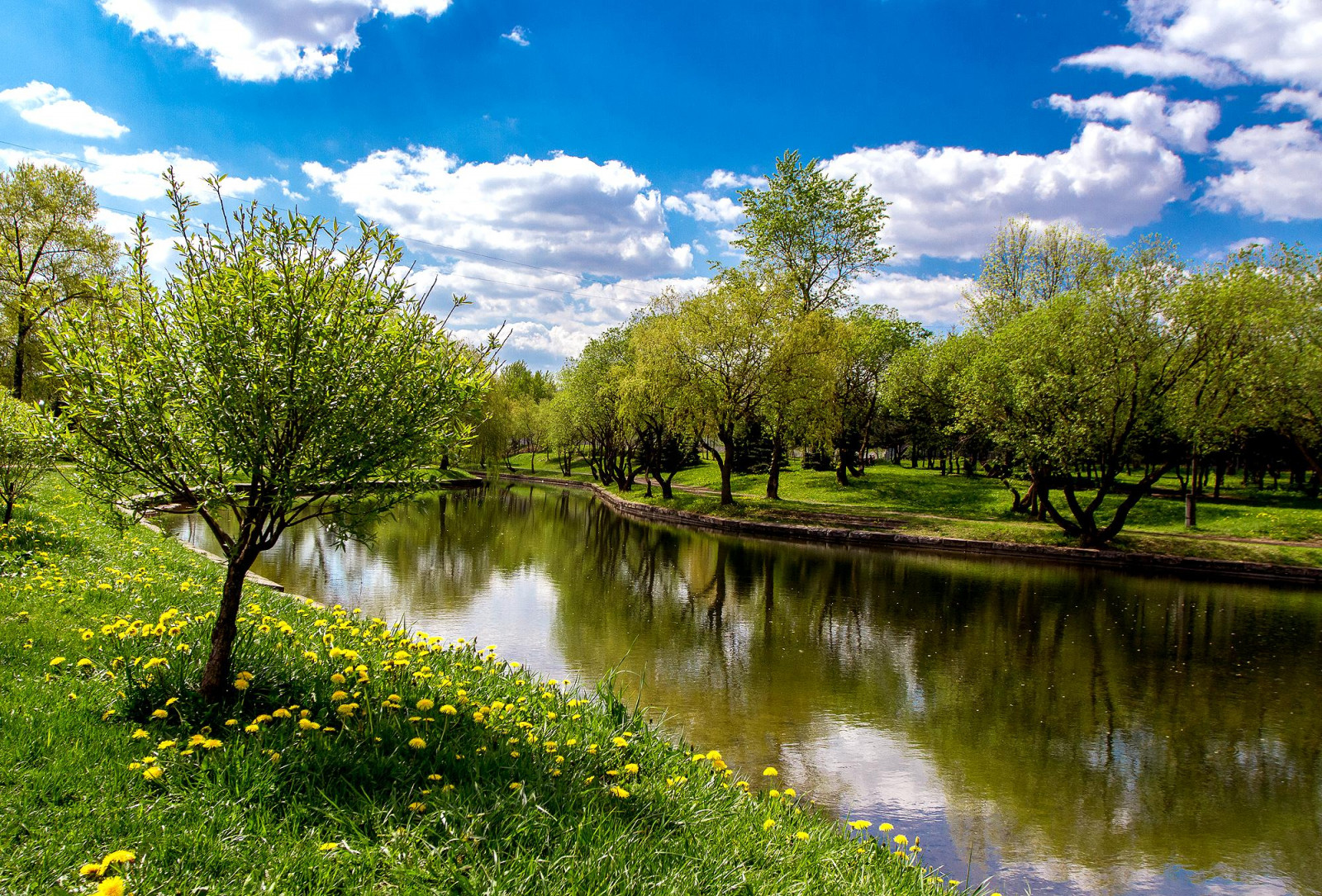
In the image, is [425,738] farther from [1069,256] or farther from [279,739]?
[1069,256]

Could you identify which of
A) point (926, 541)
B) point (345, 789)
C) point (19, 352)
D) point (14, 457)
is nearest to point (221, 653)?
point (345, 789)

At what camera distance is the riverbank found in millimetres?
23406

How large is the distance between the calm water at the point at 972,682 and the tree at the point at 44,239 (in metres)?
21.4

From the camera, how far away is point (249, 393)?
5293 millimetres

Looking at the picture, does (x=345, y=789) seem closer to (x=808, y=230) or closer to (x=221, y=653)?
(x=221, y=653)

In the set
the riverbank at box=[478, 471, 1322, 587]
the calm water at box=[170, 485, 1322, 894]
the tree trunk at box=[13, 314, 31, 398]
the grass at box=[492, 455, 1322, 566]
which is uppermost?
the tree trunk at box=[13, 314, 31, 398]

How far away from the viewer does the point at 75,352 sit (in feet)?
17.4

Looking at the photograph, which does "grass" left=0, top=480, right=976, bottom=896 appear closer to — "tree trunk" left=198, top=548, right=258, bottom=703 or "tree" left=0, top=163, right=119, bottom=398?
"tree trunk" left=198, top=548, right=258, bottom=703

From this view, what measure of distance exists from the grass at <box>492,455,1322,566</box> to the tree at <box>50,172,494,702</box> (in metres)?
26.9

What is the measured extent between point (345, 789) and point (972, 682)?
10.4 m

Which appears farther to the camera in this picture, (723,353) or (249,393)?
(723,353)

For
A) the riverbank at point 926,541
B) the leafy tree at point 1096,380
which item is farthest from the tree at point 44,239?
the leafy tree at point 1096,380

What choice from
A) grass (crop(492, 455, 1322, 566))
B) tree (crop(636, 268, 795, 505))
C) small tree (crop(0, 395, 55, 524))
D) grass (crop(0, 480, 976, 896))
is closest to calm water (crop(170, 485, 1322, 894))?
grass (crop(0, 480, 976, 896))

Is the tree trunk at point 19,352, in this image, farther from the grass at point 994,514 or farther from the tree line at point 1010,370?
the grass at point 994,514
